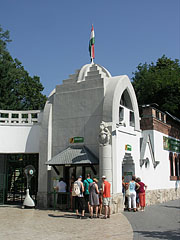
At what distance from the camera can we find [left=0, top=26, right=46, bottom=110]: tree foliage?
3228cm

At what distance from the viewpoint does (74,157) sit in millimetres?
14133

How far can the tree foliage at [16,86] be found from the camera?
32281 millimetres

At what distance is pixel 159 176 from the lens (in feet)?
65.6

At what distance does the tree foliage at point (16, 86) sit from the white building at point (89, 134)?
1647cm

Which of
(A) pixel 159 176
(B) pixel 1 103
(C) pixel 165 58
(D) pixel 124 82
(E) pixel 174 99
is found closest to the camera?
(D) pixel 124 82

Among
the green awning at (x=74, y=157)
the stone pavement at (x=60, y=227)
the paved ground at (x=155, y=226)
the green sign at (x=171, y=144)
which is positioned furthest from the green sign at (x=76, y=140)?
the green sign at (x=171, y=144)

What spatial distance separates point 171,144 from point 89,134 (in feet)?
34.4

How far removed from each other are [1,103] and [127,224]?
23864 mm

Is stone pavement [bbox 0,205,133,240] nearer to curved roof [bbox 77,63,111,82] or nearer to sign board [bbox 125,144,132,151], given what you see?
sign board [bbox 125,144,132,151]

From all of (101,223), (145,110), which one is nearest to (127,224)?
(101,223)

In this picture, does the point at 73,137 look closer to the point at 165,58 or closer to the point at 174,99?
the point at 174,99

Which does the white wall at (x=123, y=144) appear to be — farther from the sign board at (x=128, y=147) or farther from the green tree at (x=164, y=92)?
the green tree at (x=164, y=92)

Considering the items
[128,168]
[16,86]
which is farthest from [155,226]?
[16,86]

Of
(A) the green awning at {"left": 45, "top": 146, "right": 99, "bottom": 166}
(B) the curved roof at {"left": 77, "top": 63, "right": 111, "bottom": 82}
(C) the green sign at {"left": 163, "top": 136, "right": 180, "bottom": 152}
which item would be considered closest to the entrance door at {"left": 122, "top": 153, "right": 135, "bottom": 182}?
(A) the green awning at {"left": 45, "top": 146, "right": 99, "bottom": 166}
